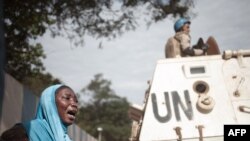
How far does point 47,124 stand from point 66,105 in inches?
7.0

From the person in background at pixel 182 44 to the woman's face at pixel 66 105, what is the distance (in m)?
2.43

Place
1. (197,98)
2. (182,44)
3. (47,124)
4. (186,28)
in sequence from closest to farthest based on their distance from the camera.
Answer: (47,124)
(197,98)
(182,44)
(186,28)

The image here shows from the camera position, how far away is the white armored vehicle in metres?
3.48

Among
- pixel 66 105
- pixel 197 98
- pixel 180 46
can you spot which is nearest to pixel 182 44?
pixel 180 46

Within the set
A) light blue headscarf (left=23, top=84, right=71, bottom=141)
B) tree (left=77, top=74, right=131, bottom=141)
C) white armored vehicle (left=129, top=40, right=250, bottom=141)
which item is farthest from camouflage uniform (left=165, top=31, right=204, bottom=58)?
tree (left=77, top=74, right=131, bottom=141)

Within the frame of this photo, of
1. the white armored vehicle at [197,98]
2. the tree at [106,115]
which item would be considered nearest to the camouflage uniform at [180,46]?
the white armored vehicle at [197,98]

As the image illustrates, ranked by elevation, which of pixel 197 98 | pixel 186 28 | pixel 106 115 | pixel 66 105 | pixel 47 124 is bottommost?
pixel 47 124

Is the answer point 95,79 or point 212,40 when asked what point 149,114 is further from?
point 95,79

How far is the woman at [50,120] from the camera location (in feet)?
6.08

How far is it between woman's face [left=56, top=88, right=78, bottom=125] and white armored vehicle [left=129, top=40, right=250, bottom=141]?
148 centimetres

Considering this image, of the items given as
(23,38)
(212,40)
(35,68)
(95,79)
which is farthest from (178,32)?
(95,79)

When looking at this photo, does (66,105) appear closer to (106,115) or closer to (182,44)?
(182,44)

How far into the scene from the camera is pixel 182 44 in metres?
4.52

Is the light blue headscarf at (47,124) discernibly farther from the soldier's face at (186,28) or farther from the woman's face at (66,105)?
the soldier's face at (186,28)
